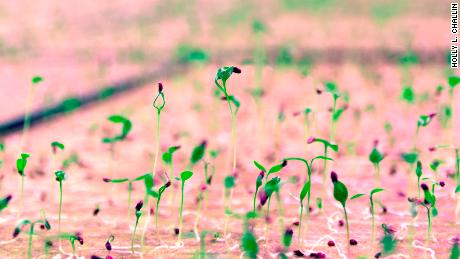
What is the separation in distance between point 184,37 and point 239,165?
4436 mm

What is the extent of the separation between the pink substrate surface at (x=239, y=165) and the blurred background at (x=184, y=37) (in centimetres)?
40

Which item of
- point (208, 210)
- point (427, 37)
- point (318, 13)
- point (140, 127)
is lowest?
point (208, 210)

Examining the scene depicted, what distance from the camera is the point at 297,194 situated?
297cm

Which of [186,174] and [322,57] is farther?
[322,57]

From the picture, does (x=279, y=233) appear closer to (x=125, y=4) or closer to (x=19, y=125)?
(x=19, y=125)

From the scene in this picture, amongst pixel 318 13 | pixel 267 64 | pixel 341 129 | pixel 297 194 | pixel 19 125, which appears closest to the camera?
pixel 297 194

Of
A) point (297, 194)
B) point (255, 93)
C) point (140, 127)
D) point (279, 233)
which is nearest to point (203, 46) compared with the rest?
point (140, 127)

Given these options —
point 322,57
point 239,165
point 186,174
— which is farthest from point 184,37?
point 186,174

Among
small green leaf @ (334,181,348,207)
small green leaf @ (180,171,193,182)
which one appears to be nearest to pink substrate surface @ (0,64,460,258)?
small green leaf @ (334,181,348,207)

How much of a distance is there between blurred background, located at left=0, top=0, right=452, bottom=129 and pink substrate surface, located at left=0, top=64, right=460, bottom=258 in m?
0.40

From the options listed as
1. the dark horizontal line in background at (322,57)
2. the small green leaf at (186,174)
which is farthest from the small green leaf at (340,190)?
the dark horizontal line in background at (322,57)

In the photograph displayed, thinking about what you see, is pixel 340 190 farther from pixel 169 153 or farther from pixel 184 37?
pixel 184 37

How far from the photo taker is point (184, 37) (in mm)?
7742

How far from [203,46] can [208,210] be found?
4.70 meters
